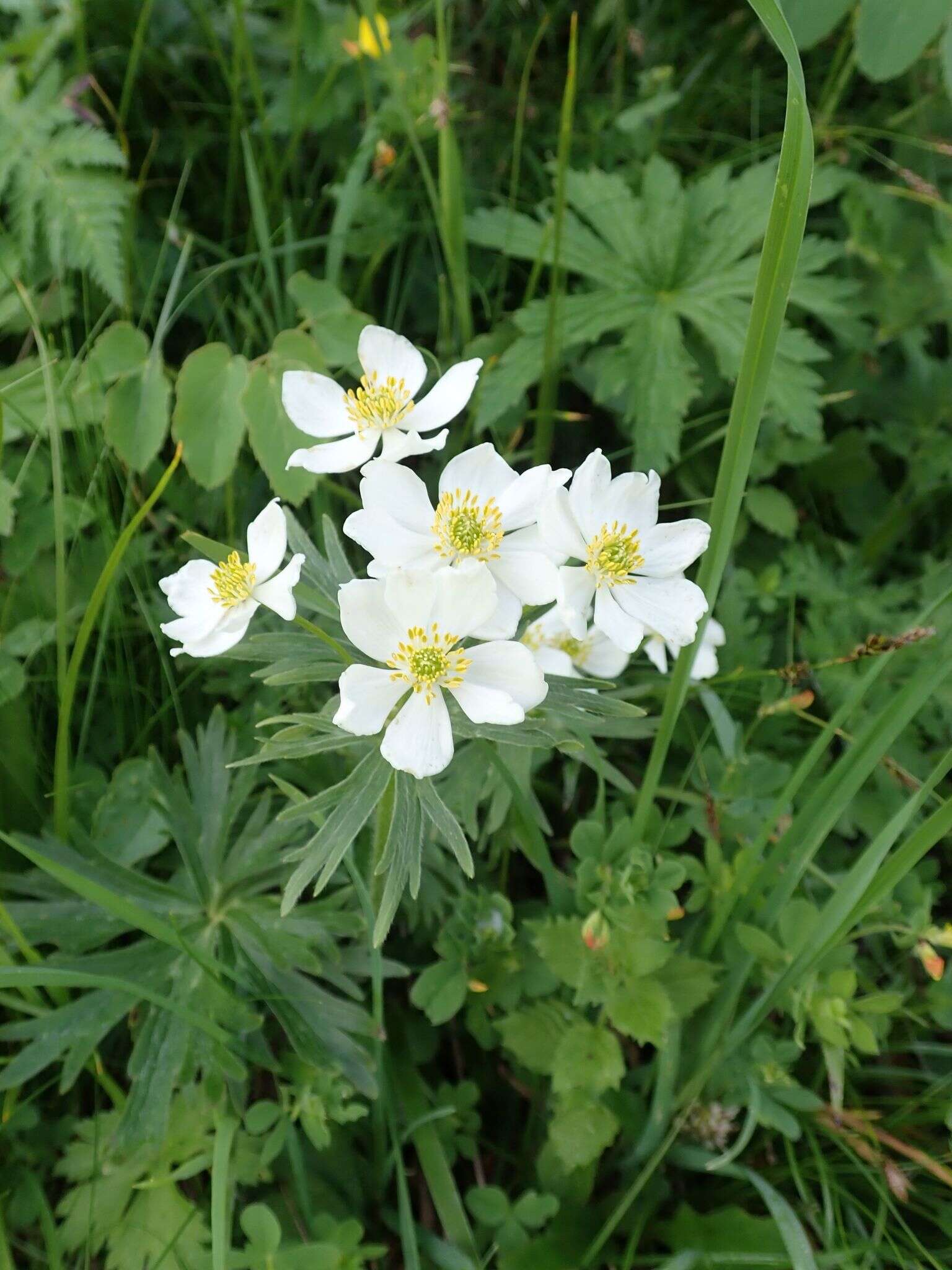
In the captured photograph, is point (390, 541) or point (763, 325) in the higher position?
point (763, 325)

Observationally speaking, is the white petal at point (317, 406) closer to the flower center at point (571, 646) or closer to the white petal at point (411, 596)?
the white petal at point (411, 596)

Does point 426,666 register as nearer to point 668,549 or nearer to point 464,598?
point 464,598

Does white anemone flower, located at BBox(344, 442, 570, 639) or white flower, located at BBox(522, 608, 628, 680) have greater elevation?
white anemone flower, located at BBox(344, 442, 570, 639)

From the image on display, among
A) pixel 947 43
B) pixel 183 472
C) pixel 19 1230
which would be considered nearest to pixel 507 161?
pixel 947 43

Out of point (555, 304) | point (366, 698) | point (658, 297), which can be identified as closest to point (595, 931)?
point (366, 698)

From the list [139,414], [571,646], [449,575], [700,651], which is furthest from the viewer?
[139,414]

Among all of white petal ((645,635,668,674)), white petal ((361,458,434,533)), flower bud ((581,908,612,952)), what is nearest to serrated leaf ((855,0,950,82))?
white petal ((645,635,668,674))

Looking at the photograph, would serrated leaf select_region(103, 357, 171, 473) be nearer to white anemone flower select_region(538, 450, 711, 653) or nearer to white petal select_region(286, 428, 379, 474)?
white petal select_region(286, 428, 379, 474)

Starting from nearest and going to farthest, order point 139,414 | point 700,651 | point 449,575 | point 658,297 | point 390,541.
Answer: point 449,575
point 390,541
point 700,651
point 139,414
point 658,297
